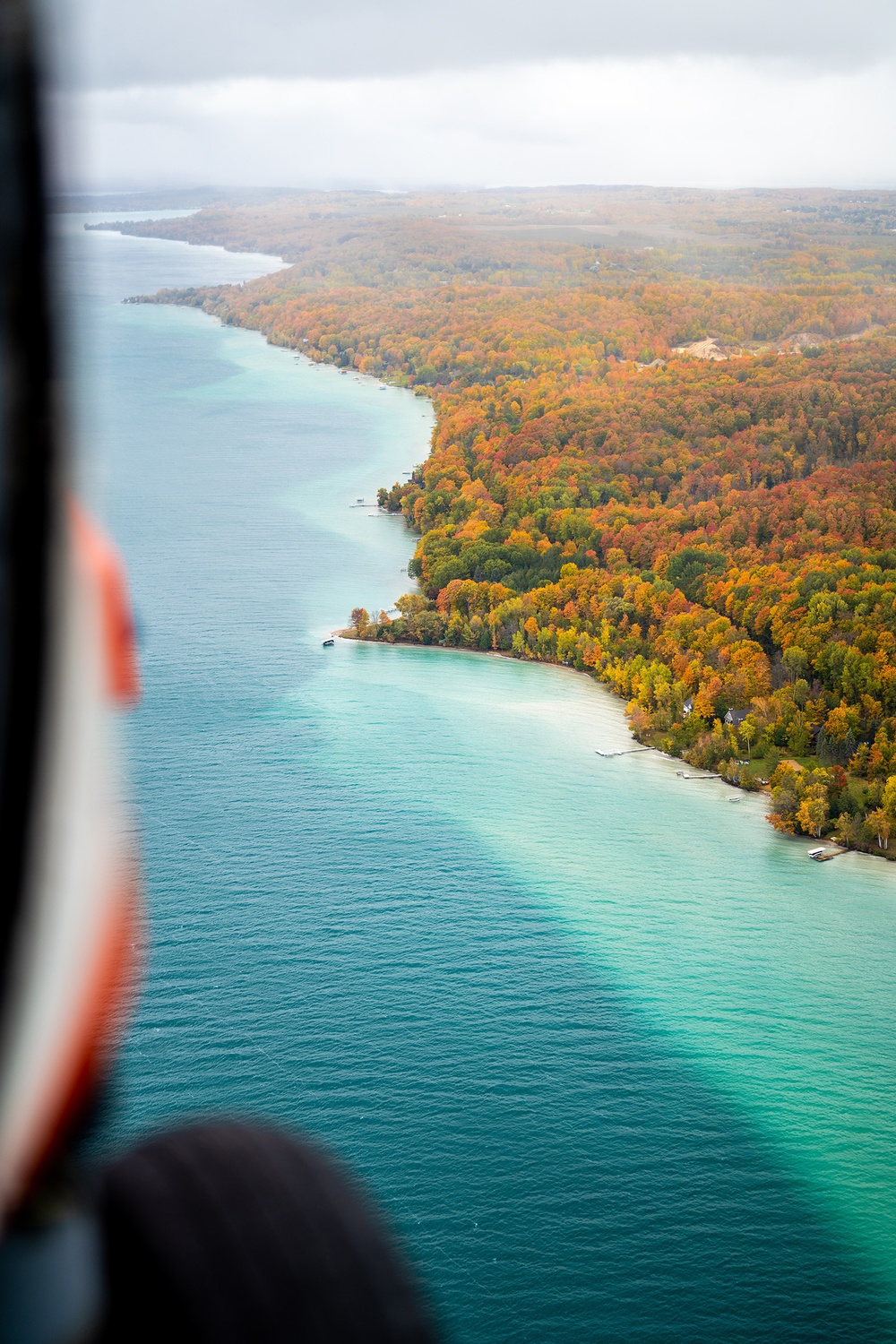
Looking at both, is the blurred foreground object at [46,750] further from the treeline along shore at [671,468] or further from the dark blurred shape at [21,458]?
the treeline along shore at [671,468]

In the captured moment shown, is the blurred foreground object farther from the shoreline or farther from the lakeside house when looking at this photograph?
the lakeside house

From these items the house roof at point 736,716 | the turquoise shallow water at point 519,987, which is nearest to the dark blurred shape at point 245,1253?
the turquoise shallow water at point 519,987

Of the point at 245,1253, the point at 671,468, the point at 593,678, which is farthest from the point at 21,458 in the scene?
the point at 671,468

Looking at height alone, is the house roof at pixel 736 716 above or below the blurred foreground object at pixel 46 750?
below

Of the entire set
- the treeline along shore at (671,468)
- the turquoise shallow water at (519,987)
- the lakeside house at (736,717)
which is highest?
the treeline along shore at (671,468)

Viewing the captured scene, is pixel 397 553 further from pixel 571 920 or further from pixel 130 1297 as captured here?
pixel 130 1297

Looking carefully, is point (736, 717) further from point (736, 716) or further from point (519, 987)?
point (519, 987)
